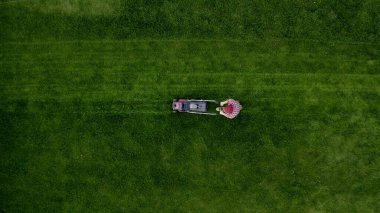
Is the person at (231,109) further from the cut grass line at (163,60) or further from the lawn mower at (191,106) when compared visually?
the cut grass line at (163,60)

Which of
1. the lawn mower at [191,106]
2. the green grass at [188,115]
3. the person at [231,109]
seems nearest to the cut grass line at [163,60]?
the green grass at [188,115]

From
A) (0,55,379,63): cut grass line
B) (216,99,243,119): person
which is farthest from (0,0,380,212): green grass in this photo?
(216,99,243,119): person

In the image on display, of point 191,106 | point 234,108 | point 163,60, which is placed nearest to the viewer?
point 234,108

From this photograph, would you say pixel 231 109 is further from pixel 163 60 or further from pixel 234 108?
pixel 163 60

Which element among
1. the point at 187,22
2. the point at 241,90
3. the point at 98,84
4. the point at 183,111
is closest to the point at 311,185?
the point at 241,90

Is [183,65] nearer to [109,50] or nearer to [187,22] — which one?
[187,22]

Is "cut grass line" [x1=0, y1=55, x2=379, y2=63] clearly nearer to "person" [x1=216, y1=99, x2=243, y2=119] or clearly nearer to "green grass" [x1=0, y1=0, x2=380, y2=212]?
"green grass" [x1=0, y1=0, x2=380, y2=212]

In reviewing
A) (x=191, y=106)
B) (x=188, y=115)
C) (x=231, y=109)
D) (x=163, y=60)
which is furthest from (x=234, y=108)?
(x=163, y=60)

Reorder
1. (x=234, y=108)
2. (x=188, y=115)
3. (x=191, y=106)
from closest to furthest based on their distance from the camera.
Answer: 1. (x=234, y=108)
2. (x=191, y=106)
3. (x=188, y=115)
